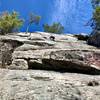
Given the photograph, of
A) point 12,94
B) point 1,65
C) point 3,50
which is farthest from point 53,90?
point 3,50

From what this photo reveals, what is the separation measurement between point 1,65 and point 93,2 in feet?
103

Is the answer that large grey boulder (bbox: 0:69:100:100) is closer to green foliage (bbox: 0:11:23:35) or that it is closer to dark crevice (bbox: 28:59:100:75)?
dark crevice (bbox: 28:59:100:75)

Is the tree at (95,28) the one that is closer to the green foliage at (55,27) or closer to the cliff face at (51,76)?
the cliff face at (51,76)

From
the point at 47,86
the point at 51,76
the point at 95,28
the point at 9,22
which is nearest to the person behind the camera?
the point at 47,86

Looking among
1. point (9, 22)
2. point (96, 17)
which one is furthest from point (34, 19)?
point (96, 17)

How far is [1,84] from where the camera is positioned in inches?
504

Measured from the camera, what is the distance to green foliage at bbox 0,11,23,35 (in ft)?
211

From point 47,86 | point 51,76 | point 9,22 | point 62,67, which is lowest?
point 47,86

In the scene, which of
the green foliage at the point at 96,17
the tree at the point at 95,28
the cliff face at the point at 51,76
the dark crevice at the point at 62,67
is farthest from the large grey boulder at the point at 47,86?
the green foliage at the point at 96,17

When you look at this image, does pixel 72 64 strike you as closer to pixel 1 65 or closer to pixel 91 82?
pixel 91 82

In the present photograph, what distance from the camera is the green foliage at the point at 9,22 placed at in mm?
64312

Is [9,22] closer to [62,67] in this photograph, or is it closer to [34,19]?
[34,19]

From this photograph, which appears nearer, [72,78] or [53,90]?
[53,90]

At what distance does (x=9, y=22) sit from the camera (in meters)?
67.2
